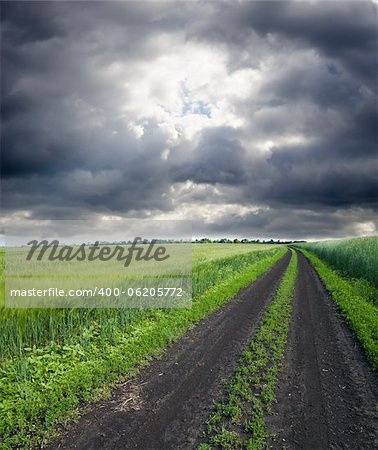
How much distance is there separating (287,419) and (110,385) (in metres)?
3.99

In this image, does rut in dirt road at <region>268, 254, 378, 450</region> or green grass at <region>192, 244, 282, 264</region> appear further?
green grass at <region>192, 244, 282, 264</region>

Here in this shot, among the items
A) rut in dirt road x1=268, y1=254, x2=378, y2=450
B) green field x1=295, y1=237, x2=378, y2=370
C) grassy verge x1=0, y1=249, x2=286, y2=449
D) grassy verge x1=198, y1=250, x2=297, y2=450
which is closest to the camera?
grassy verge x1=198, y1=250, x2=297, y2=450

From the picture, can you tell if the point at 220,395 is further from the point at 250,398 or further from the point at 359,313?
the point at 359,313

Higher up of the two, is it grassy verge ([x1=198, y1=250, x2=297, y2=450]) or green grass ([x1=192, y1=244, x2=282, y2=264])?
green grass ([x1=192, y1=244, x2=282, y2=264])

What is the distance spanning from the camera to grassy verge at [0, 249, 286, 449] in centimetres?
657

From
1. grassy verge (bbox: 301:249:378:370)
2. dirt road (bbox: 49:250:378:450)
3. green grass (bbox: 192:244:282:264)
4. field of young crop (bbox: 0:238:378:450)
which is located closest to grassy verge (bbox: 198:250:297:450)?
field of young crop (bbox: 0:238:378:450)

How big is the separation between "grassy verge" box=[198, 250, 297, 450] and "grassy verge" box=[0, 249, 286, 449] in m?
2.67

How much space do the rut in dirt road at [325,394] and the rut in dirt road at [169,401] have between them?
144 centimetres

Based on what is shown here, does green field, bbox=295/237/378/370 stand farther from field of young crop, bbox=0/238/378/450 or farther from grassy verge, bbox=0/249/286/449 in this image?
grassy verge, bbox=0/249/286/449

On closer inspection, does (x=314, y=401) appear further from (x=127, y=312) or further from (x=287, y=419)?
(x=127, y=312)

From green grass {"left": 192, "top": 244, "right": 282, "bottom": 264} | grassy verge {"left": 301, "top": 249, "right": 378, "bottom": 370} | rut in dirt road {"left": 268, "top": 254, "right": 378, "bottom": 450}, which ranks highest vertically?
green grass {"left": 192, "top": 244, "right": 282, "bottom": 264}

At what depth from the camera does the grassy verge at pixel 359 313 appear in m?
10.9

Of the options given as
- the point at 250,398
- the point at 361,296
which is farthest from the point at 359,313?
the point at 250,398

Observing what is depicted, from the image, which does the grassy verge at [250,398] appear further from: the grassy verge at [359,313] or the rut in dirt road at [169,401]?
the grassy verge at [359,313]
